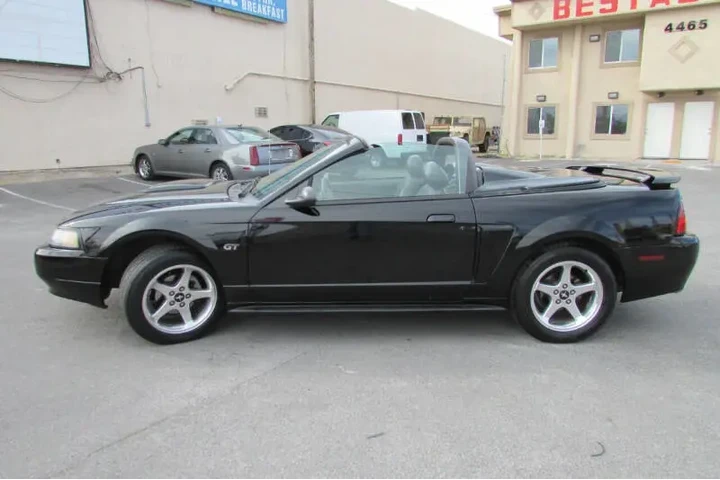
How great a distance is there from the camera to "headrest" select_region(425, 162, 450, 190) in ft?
12.9

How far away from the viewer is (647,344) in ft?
12.9

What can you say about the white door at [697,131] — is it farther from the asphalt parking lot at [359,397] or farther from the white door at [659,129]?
the asphalt parking lot at [359,397]

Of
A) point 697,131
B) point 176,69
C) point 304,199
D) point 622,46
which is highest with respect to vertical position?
point 622,46

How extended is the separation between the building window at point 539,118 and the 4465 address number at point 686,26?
16.9 ft

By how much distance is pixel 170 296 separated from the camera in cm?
383

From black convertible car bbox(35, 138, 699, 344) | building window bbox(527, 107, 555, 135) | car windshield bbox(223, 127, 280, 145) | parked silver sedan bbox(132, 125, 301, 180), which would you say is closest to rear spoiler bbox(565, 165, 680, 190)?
black convertible car bbox(35, 138, 699, 344)

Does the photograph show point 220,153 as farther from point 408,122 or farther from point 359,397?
point 359,397

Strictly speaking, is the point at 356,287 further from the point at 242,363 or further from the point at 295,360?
the point at 242,363

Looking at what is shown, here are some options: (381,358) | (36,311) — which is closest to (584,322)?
(381,358)

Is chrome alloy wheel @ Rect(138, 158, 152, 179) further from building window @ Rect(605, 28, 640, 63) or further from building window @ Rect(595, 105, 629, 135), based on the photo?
building window @ Rect(605, 28, 640, 63)

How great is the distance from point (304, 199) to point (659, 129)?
2229 centimetres

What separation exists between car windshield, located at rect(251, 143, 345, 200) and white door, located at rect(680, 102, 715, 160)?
21.7 m

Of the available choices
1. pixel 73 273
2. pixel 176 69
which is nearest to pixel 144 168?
pixel 176 69

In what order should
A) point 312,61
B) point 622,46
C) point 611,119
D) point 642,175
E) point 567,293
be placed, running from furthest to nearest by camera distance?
point 611,119
point 622,46
point 312,61
point 642,175
point 567,293
